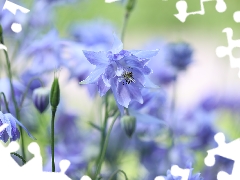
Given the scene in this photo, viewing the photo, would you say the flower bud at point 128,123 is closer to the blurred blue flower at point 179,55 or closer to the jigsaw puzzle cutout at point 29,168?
the jigsaw puzzle cutout at point 29,168

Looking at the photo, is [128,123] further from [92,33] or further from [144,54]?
[92,33]

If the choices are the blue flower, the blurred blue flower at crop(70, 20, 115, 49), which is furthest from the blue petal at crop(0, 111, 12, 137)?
the blurred blue flower at crop(70, 20, 115, 49)

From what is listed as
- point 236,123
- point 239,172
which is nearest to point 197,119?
point 236,123

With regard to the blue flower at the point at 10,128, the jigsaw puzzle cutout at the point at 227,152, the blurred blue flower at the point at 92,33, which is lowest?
the jigsaw puzzle cutout at the point at 227,152

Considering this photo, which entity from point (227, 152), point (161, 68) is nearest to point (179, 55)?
point (161, 68)

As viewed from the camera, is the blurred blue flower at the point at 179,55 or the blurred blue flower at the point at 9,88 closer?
the blurred blue flower at the point at 9,88

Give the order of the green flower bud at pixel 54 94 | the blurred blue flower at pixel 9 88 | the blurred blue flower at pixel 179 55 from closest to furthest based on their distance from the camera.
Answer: the green flower bud at pixel 54 94 → the blurred blue flower at pixel 9 88 → the blurred blue flower at pixel 179 55

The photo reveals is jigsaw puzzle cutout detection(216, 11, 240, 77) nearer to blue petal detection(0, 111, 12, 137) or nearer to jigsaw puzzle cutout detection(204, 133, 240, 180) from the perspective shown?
jigsaw puzzle cutout detection(204, 133, 240, 180)

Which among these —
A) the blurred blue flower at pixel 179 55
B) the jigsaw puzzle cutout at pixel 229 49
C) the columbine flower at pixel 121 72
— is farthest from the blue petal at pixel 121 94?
the blurred blue flower at pixel 179 55
